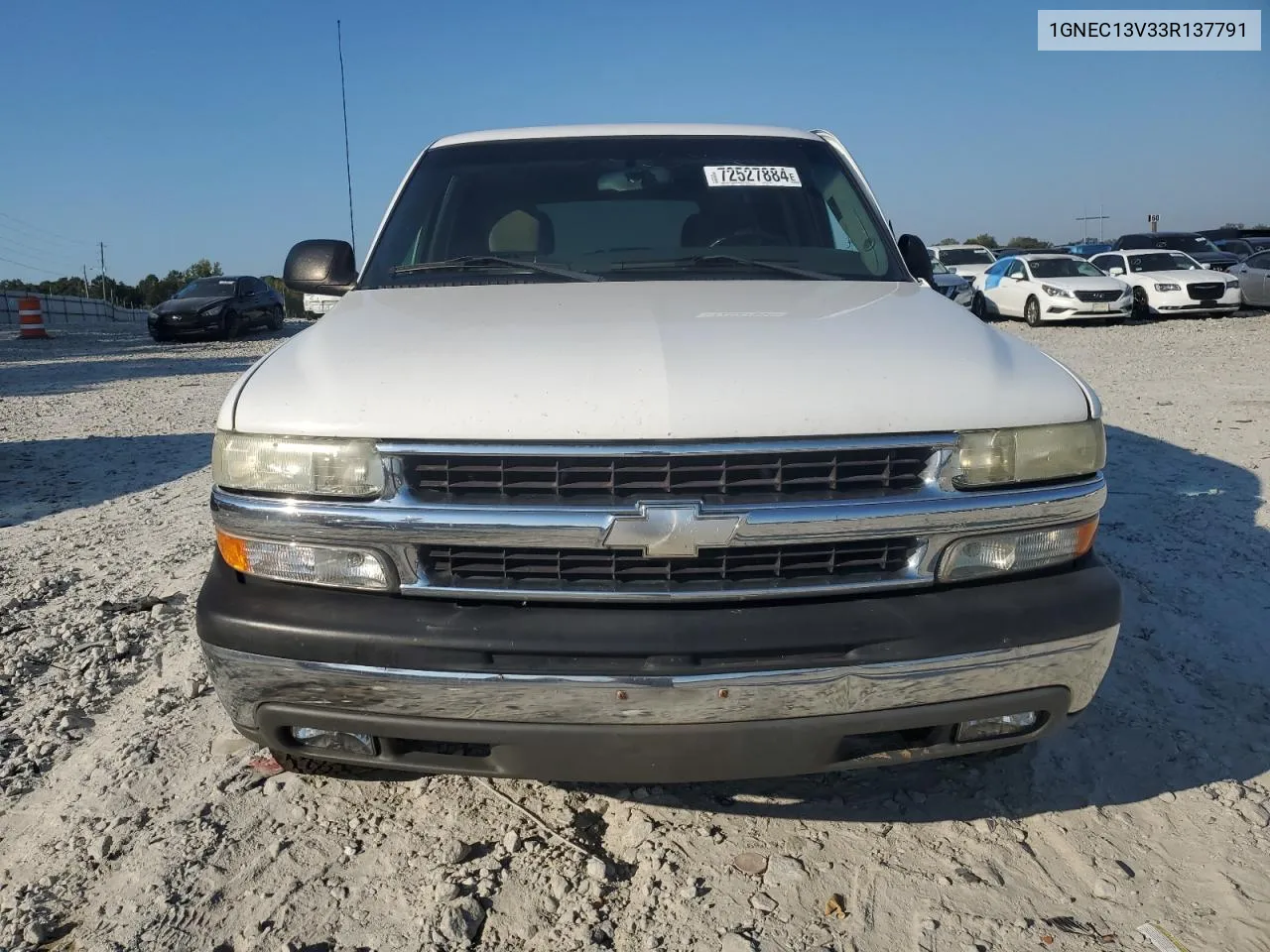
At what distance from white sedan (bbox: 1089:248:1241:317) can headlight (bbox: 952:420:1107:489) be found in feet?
62.0

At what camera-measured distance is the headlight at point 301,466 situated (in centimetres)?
209

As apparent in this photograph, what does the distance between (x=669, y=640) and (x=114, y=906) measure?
1472 millimetres

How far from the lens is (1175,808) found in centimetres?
260

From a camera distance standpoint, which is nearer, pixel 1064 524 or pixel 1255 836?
pixel 1064 524

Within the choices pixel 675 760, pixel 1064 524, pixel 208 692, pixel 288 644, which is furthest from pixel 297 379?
pixel 1064 524

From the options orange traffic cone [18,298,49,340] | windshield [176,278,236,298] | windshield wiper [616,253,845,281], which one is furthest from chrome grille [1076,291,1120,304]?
orange traffic cone [18,298,49,340]

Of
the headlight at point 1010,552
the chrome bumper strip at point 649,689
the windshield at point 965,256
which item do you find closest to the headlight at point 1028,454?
the headlight at point 1010,552

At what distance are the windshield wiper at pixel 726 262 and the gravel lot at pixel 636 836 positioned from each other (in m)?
1.04

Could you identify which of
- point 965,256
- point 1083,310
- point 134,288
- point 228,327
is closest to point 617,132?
point 1083,310

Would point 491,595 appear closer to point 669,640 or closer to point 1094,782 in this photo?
point 669,640

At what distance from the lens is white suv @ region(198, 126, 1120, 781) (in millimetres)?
2004

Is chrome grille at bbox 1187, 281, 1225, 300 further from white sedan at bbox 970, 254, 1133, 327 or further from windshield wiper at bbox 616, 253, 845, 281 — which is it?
windshield wiper at bbox 616, 253, 845, 281

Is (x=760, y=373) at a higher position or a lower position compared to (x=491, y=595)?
higher

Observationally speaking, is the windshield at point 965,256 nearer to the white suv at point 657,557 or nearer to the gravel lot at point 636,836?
the gravel lot at point 636,836
